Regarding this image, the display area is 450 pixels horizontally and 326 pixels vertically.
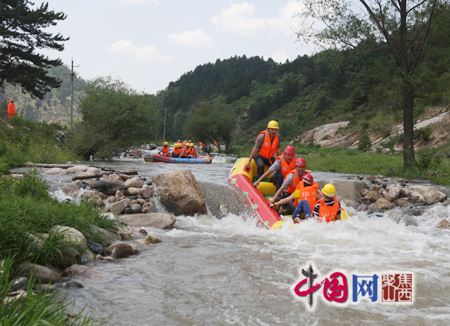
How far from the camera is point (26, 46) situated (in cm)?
2211

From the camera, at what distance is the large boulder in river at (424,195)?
968 centimetres

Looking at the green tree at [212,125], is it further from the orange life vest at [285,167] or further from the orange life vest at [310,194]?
the orange life vest at [310,194]

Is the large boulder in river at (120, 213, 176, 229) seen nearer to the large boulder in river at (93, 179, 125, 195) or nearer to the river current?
the river current

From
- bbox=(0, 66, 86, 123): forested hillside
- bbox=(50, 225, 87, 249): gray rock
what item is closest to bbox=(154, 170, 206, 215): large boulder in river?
bbox=(50, 225, 87, 249): gray rock

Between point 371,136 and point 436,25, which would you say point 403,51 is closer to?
point 436,25

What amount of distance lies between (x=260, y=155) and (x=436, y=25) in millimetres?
8918

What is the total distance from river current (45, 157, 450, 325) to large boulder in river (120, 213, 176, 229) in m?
0.23

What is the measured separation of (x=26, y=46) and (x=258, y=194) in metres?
20.5

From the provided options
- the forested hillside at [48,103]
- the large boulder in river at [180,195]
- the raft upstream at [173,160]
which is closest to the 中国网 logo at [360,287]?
the large boulder in river at [180,195]

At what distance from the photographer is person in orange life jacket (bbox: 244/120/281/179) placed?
8.93 m

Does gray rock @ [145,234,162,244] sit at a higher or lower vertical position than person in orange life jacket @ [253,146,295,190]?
lower

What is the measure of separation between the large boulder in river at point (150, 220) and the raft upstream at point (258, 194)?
1.79 meters

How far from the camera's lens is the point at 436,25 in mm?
12922

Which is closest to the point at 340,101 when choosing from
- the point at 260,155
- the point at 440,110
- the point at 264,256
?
the point at 440,110
